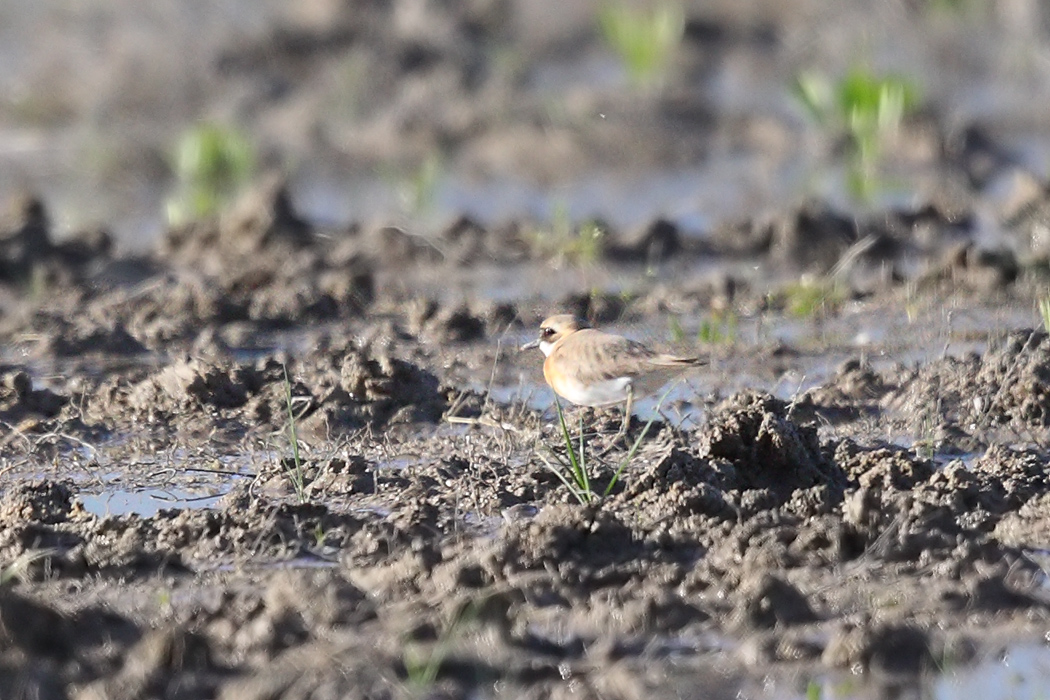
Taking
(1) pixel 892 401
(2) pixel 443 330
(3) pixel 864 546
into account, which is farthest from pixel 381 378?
(3) pixel 864 546

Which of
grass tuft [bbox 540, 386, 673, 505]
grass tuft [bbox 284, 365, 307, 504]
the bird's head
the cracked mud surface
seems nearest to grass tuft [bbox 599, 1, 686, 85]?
the cracked mud surface

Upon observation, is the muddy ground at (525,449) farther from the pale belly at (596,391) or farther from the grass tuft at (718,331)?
the pale belly at (596,391)

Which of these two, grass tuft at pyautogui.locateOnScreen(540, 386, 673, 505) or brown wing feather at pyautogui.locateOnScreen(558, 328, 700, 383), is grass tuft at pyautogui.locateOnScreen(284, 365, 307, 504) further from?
brown wing feather at pyautogui.locateOnScreen(558, 328, 700, 383)

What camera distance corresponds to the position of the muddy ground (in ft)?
17.1

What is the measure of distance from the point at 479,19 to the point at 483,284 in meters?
5.44

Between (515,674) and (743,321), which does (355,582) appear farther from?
(743,321)

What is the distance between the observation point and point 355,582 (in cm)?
577

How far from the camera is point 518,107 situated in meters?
13.5

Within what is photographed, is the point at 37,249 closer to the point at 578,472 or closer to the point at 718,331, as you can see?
the point at 718,331

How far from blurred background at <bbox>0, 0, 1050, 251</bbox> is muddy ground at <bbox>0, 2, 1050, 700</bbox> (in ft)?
0.46

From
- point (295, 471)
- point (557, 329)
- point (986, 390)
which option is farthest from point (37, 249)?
point (986, 390)

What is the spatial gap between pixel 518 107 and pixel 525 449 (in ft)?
21.5

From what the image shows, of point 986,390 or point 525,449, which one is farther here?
point 986,390

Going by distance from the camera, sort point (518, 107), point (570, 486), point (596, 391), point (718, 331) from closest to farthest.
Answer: point (570, 486), point (596, 391), point (718, 331), point (518, 107)
